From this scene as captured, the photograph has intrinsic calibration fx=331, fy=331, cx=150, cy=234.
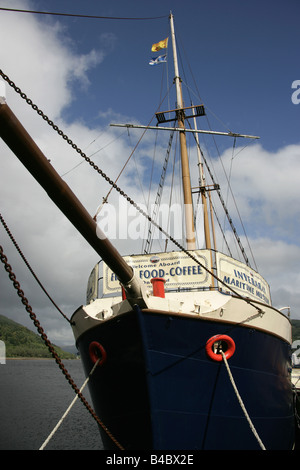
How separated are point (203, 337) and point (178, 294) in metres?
1.72

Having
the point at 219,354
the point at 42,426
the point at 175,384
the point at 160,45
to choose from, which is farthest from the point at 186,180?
the point at 42,426

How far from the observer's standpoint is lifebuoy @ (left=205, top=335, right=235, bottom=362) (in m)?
7.08

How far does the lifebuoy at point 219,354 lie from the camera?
7078 mm

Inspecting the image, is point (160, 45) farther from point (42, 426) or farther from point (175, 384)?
point (42, 426)

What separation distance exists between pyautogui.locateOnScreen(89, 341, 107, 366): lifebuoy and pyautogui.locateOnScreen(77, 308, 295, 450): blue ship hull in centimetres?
13

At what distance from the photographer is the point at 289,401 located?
9836mm

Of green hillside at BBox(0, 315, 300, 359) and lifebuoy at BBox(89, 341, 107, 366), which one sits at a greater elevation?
lifebuoy at BBox(89, 341, 107, 366)

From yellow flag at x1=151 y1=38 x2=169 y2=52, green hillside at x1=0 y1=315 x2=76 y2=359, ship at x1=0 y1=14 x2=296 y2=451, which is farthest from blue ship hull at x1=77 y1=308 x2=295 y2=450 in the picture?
green hillside at x1=0 y1=315 x2=76 y2=359

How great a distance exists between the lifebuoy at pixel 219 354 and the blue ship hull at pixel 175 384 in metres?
0.09

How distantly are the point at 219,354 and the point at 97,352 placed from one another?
2866 millimetres

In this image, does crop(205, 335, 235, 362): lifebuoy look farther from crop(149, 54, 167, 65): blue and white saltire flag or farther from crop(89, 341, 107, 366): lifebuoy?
crop(149, 54, 167, 65): blue and white saltire flag

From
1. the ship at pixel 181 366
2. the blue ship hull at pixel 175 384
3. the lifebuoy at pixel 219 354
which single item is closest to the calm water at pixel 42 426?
the ship at pixel 181 366
